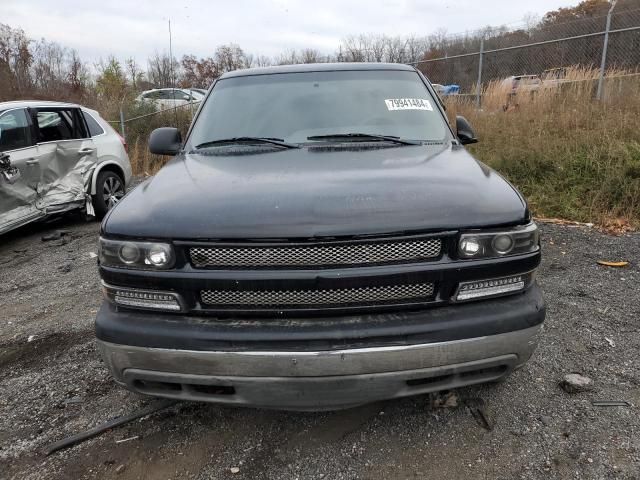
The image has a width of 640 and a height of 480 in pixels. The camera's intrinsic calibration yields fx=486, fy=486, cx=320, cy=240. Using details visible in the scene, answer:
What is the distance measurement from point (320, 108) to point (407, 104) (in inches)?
23.2

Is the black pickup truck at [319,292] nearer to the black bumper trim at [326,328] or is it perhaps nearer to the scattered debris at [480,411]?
the black bumper trim at [326,328]

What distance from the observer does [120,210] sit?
222cm

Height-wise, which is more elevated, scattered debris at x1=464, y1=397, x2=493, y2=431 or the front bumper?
the front bumper

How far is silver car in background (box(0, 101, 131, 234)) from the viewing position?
5.73 m

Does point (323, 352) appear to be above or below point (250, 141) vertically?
below

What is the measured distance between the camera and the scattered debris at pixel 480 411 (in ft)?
7.84

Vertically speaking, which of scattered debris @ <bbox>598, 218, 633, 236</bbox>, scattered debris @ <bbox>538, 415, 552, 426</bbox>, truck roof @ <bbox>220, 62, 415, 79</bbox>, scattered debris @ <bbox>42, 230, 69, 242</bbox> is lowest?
scattered debris @ <bbox>42, 230, 69, 242</bbox>

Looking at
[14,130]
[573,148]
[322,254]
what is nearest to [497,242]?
[322,254]

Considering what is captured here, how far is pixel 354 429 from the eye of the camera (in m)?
2.40

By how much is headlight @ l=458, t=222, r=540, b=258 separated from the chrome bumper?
1.09ft

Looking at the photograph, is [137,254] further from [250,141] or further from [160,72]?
[160,72]

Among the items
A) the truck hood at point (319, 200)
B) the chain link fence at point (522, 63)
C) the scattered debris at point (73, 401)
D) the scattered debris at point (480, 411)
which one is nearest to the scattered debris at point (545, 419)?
the scattered debris at point (480, 411)

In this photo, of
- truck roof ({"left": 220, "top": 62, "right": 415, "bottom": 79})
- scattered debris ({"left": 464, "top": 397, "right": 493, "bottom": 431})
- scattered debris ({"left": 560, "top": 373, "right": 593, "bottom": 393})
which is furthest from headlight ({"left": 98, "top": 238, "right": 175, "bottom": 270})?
scattered debris ({"left": 560, "top": 373, "right": 593, "bottom": 393})

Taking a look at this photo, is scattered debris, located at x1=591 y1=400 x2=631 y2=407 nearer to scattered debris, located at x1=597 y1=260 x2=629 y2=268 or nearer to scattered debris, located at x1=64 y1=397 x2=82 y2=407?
scattered debris, located at x1=597 y1=260 x2=629 y2=268
